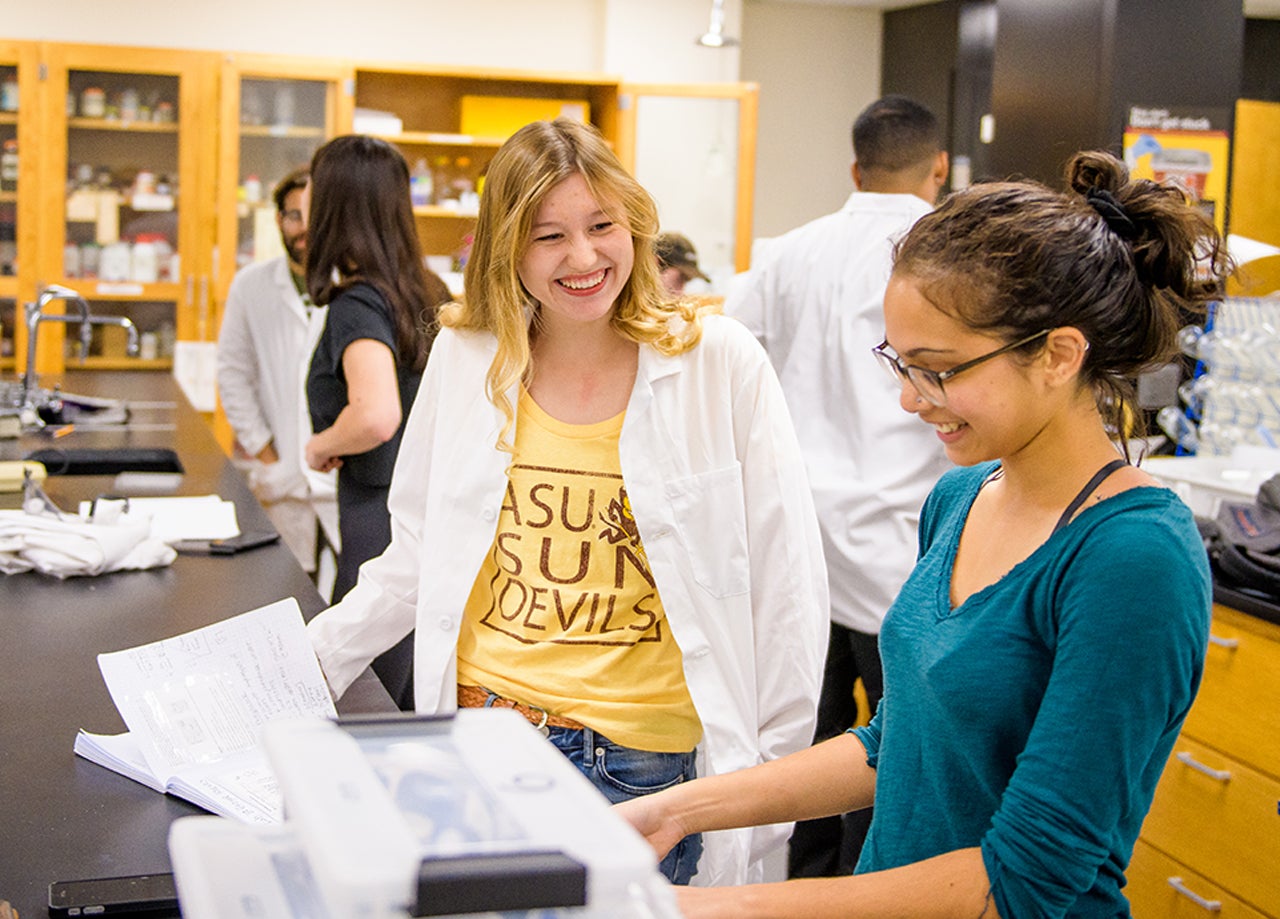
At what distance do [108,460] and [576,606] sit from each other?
2239 mm

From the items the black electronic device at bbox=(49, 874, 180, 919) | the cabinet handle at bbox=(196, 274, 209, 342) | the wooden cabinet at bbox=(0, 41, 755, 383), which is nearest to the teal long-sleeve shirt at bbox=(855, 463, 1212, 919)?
the black electronic device at bbox=(49, 874, 180, 919)

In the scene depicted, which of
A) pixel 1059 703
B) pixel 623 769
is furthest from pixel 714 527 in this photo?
pixel 1059 703

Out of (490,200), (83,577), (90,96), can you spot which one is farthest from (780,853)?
(90,96)

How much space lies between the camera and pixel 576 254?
1.73m

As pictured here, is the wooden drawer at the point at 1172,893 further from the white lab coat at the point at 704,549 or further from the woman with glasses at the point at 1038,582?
the woman with glasses at the point at 1038,582

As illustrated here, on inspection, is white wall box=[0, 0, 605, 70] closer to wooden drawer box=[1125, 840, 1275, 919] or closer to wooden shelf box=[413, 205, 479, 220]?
wooden shelf box=[413, 205, 479, 220]

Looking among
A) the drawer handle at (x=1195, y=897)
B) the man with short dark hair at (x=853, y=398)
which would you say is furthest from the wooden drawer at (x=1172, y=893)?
the man with short dark hair at (x=853, y=398)

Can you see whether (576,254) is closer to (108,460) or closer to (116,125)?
(108,460)

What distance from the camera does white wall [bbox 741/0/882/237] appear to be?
755 centimetres

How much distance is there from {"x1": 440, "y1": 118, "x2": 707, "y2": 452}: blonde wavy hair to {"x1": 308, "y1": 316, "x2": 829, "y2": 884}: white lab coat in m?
0.03

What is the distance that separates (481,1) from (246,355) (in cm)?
298

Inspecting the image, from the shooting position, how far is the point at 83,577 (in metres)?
2.33

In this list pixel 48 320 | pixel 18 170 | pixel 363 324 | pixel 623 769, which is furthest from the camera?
pixel 18 170

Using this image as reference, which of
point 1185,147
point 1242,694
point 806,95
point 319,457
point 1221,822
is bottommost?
point 1221,822
